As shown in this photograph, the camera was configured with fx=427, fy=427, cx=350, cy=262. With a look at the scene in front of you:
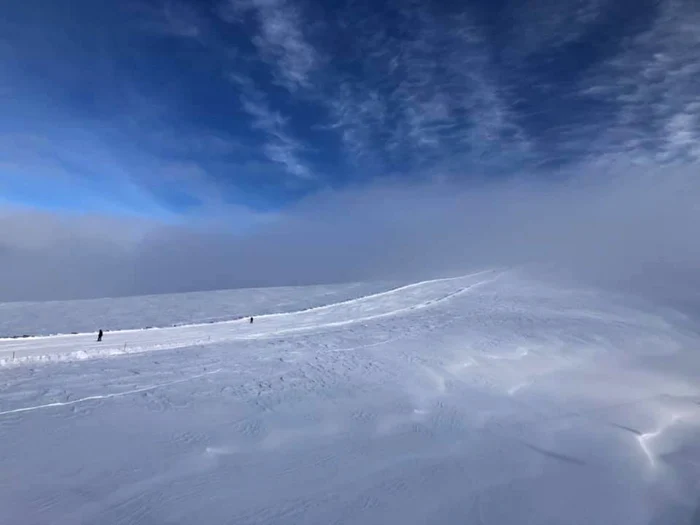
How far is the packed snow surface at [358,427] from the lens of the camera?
6824mm

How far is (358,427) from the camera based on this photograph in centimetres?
996

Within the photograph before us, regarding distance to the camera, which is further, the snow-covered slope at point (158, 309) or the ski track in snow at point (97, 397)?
the snow-covered slope at point (158, 309)

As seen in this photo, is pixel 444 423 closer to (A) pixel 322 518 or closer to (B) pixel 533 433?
(B) pixel 533 433

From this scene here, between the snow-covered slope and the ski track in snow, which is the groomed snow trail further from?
the ski track in snow

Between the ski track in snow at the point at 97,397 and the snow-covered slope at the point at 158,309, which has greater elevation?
the snow-covered slope at the point at 158,309

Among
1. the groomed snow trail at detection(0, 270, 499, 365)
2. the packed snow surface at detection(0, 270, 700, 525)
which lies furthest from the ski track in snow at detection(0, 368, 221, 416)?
the groomed snow trail at detection(0, 270, 499, 365)

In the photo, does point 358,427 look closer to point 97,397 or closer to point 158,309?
point 97,397

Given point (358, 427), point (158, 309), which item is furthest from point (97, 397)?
point (158, 309)

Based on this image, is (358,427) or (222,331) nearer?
(358,427)

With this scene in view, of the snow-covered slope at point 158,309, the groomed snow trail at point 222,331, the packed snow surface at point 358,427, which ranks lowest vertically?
the packed snow surface at point 358,427

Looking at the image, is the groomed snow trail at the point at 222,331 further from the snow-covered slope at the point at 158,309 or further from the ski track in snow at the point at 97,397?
the ski track in snow at the point at 97,397

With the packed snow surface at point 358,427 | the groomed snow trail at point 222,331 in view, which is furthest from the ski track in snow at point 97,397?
the groomed snow trail at point 222,331

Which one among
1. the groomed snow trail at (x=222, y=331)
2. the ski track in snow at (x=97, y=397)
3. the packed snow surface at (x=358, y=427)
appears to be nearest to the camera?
the packed snow surface at (x=358, y=427)

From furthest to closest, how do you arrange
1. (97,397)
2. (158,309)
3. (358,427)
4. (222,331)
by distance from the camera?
(158,309) < (222,331) < (97,397) < (358,427)
